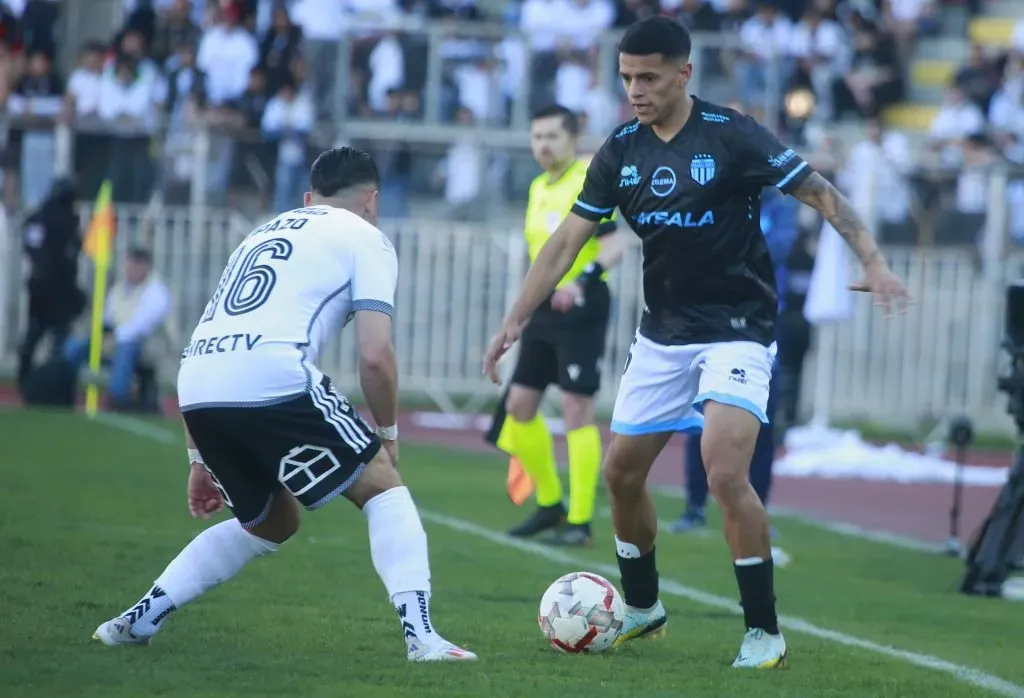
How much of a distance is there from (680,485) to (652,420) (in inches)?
309

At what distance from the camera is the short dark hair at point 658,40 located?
262 inches

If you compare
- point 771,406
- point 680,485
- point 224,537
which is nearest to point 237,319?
point 224,537

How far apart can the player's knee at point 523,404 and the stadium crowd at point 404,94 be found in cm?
938

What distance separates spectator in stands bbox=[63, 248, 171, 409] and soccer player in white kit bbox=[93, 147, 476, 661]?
39.9ft

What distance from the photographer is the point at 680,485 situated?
573 inches

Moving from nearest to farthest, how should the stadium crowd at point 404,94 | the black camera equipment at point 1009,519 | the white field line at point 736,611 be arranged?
1. the white field line at point 736,611
2. the black camera equipment at point 1009,519
3. the stadium crowd at point 404,94

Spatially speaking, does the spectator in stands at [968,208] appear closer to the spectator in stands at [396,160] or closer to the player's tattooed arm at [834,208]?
the spectator in stands at [396,160]

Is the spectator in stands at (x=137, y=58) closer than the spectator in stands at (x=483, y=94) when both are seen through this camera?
No

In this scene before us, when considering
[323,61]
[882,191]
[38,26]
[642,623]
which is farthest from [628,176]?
[38,26]

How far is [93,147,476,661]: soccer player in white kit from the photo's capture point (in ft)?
19.5

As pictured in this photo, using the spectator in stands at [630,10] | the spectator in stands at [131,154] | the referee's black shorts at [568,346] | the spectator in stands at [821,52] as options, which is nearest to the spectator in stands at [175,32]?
the spectator in stands at [131,154]

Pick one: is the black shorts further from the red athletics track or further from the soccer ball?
the red athletics track

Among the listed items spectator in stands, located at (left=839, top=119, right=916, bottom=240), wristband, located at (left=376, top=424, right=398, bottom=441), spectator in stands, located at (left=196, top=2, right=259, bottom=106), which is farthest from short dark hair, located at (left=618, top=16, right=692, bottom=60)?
spectator in stands, located at (left=196, top=2, right=259, bottom=106)

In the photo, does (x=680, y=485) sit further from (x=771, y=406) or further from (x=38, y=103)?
(x=38, y=103)
